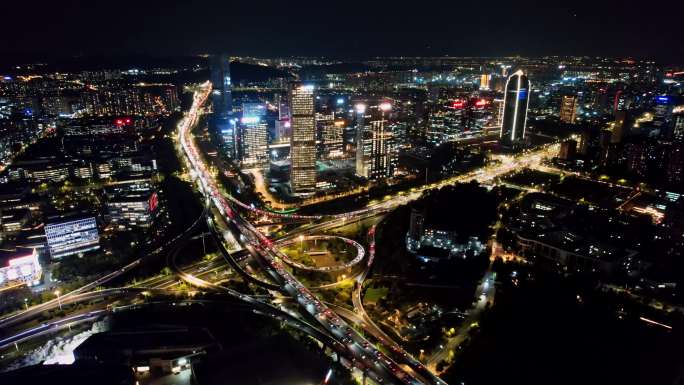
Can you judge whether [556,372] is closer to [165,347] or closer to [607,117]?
[165,347]

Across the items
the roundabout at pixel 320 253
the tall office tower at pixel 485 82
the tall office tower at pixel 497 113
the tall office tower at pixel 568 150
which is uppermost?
the tall office tower at pixel 485 82

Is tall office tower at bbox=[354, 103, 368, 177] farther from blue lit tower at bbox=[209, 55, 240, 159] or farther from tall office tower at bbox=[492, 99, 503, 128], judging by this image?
tall office tower at bbox=[492, 99, 503, 128]

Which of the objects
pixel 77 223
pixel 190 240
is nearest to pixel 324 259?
pixel 190 240

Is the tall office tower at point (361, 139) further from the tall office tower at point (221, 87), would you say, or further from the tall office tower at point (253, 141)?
the tall office tower at point (221, 87)

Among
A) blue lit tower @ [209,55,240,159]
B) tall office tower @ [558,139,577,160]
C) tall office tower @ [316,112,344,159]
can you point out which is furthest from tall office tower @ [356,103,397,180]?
tall office tower @ [558,139,577,160]

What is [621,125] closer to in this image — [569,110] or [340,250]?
[569,110]

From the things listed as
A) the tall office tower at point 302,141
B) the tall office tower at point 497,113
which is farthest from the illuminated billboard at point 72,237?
the tall office tower at point 497,113

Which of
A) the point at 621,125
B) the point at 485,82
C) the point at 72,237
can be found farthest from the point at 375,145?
the point at 485,82
